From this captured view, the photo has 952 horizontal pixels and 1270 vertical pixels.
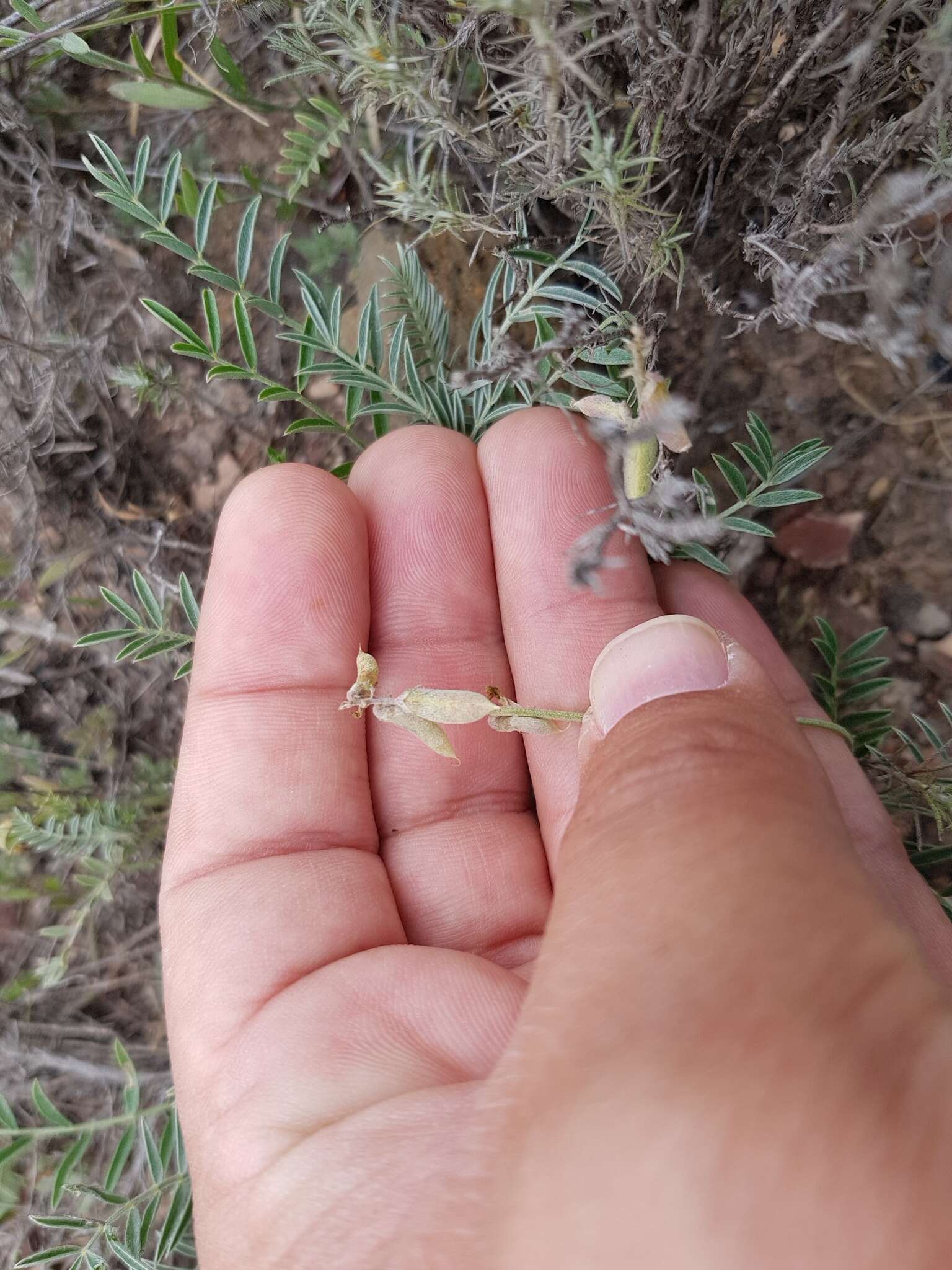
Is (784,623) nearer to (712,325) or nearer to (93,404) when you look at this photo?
(712,325)

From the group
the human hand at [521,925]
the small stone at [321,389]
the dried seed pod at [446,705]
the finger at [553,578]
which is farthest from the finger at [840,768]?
the small stone at [321,389]

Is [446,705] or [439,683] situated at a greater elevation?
[446,705]

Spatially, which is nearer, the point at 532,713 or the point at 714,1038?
the point at 714,1038

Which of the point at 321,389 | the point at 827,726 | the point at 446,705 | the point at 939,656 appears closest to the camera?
the point at 446,705

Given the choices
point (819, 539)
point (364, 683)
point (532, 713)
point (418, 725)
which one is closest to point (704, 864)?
point (532, 713)

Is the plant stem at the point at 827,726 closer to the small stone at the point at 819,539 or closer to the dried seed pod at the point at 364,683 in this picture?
the small stone at the point at 819,539

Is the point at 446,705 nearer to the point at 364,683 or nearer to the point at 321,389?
the point at 364,683

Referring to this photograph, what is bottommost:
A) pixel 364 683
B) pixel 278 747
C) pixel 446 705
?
pixel 278 747
